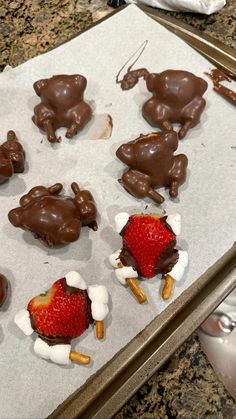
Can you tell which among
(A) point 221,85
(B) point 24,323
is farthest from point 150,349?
(A) point 221,85

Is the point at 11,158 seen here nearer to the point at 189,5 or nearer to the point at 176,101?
the point at 176,101

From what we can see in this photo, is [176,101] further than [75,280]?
Yes

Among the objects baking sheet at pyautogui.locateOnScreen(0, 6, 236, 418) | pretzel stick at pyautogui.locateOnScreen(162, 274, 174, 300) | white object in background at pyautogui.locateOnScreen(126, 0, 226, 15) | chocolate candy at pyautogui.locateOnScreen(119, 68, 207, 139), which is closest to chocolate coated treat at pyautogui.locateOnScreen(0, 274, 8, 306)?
baking sheet at pyautogui.locateOnScreen(0, 6, 236, 418)

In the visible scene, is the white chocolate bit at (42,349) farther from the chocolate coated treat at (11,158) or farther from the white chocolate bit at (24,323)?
the chocolate coated treat at (11,158)

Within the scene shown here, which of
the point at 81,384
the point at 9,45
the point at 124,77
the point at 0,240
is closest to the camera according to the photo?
the point at 81,384

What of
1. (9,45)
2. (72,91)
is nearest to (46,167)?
(72,91)

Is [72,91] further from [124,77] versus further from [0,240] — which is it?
[0,240]

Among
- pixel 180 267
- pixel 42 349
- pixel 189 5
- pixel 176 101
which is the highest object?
pixel 189 5

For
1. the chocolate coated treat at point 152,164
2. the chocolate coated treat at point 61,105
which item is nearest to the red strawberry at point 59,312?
the chocolate coated treat at point 152,164
